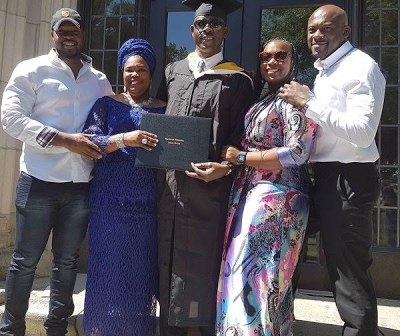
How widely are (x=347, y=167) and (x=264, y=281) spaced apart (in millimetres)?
706

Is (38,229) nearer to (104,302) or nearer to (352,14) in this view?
(104,302)

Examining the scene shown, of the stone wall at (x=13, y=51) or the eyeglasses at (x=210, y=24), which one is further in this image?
the stone wall at (x=13, y=51)

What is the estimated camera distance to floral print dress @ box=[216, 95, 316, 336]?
219 centimetres

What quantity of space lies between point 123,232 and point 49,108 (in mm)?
873

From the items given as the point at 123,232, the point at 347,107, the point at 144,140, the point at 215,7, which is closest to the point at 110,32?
the point at 215,7

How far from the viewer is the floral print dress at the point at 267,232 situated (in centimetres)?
219

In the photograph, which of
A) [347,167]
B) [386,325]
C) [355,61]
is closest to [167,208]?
[347,167]

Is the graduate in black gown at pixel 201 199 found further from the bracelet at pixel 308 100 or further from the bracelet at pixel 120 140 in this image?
the bracelet at pixel 308 100

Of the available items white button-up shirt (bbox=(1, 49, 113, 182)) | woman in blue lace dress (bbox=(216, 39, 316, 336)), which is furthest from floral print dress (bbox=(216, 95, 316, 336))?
white button-up shirt (bbox=(1, 49, 113, 182))

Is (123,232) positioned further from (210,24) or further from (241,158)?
(210,24)

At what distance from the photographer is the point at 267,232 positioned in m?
2.23

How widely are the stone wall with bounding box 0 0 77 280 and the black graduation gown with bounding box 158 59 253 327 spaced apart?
2035 millimetres

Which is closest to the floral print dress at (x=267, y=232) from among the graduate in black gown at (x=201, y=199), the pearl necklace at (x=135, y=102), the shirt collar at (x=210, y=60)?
the graduate in black gown at (x=201, y=199)

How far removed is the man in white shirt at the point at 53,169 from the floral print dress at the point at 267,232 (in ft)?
3.10
